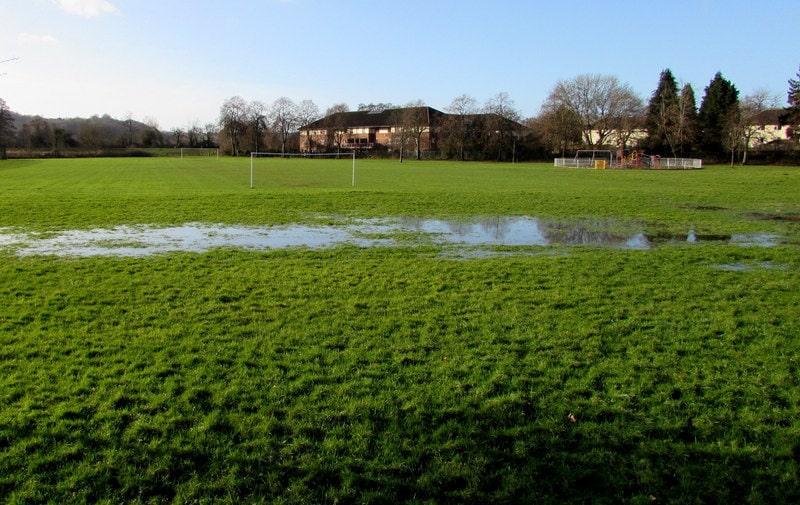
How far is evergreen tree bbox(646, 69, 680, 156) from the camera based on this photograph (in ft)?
277

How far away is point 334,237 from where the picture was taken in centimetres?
1578

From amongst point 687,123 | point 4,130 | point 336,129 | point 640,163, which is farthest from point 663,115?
point 4,130

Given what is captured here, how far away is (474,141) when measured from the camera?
10288cm

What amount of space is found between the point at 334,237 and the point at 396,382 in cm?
1046

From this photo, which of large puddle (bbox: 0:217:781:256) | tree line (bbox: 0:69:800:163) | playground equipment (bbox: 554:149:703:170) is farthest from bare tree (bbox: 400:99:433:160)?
large puddle (bbox: 0:217:781:256)

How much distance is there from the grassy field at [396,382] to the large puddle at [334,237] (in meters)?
2.05

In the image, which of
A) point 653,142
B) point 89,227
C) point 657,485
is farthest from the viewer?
point 653,142

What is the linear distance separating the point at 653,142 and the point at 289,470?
95406 mm

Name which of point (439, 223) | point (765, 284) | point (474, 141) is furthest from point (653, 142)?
point (765, 284)

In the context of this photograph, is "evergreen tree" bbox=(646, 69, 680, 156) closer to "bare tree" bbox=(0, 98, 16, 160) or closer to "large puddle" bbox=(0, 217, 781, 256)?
"large puddle" bbox=(0, 217, 781, 256)

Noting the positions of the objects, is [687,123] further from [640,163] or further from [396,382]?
[396,382]

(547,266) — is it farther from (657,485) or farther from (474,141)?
(474,141)

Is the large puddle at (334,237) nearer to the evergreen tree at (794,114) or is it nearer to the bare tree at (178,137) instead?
the evergreen tree at (794,114)

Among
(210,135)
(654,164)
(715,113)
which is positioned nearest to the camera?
(654,164)
